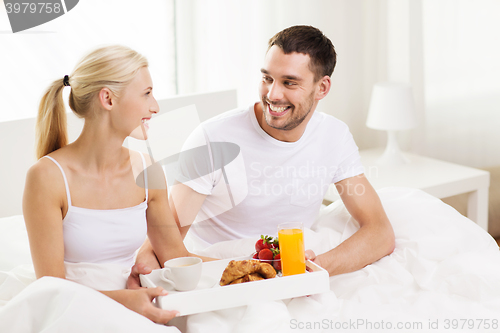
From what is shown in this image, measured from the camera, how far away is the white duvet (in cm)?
106

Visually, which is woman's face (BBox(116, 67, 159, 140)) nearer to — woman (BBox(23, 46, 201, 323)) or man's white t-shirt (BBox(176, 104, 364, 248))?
woman (BBox(23, 46, 201, 323))

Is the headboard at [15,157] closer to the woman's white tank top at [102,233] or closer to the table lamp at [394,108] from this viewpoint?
the woman's white tank top at [102,233]

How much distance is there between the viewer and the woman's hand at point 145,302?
1.13 metres

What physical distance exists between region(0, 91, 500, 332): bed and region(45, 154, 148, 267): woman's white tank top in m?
0.17

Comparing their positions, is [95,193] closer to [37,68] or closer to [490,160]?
[37,68]

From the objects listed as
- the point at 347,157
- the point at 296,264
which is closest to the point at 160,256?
the point at 296,264

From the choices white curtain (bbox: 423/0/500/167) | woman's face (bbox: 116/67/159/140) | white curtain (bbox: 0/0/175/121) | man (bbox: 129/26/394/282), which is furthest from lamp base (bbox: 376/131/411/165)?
woman's face (bbox: 116/67/159/140)

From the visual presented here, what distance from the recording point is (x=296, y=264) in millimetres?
1248

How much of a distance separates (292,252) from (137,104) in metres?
0.52

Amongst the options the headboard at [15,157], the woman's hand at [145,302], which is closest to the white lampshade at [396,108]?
the headboard at [15,157]

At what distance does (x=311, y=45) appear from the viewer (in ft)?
5.41

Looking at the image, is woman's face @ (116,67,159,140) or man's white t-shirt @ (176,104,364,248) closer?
woman's face @ (116,67,159,140)

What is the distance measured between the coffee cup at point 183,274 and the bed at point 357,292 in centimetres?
7

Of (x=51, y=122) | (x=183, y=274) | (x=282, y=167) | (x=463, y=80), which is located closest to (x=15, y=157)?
(x=51, y=122)
